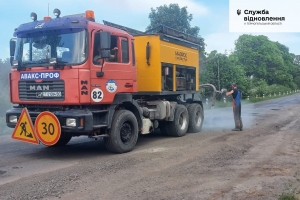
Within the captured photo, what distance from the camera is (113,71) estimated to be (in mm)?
8094

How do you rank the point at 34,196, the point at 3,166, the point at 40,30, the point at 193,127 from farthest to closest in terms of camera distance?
the point at 193,127 < the point at 40,30 < the point at 3,166 < the point at 34,196

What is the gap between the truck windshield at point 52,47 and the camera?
739cm

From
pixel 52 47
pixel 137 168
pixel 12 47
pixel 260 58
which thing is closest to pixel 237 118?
pixel 137 168

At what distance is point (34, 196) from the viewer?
5.12m

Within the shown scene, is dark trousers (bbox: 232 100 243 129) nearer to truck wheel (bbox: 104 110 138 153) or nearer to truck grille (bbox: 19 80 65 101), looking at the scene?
truck wheel (bbox: 104 110 138 153)

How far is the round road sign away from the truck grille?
0.40 meters

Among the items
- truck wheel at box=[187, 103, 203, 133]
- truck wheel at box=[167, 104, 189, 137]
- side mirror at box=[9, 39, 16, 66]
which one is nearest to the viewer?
side mirror at box=[9, 39, 16, 66]

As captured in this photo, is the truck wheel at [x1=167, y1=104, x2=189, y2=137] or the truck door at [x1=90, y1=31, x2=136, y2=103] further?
the truck wheel at [x1=167, y1=104, x2=189, y2=137]

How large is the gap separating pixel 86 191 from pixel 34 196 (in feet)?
2.43

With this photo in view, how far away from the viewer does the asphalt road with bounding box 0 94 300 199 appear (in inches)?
209

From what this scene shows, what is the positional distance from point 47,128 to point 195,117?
6085 mm

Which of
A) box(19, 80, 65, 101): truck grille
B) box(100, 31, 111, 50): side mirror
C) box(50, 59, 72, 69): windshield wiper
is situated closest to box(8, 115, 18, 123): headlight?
box(19, 80, 65, 101): truck grille

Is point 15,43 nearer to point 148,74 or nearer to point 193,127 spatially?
point 148,74

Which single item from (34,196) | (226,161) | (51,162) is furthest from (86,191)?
(226,161)
